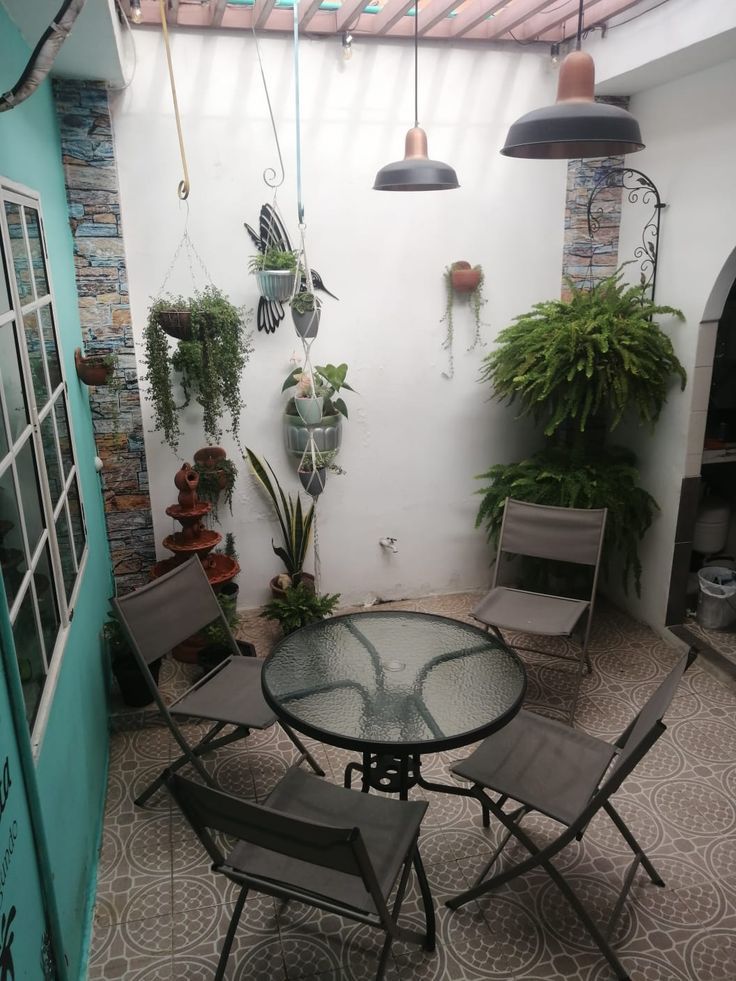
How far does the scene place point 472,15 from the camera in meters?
3.72

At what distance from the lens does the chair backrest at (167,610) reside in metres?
2.93

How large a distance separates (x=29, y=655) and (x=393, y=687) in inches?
47.6

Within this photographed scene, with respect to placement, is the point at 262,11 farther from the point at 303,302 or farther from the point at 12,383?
the point at 12,383

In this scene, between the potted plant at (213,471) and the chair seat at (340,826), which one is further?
the potted plant at (213,471)

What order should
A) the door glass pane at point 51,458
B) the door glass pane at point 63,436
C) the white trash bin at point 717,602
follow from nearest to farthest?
the door glass pane at point 51,458
the door glass pane at point 63,436
the white trash bin at point 717,602

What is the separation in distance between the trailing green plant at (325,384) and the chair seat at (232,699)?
1543mm

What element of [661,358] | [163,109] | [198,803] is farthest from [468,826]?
[163,109]

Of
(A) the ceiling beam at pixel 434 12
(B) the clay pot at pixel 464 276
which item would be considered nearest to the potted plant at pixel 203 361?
(B) the clay pot at pixel 464 276

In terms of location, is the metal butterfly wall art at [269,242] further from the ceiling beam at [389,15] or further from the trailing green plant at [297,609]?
the trailing green plant at [297,609]

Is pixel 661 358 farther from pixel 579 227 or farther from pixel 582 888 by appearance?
pixel 582 888

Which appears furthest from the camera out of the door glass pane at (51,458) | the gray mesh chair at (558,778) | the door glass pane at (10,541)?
the door glass pane at (51,458)

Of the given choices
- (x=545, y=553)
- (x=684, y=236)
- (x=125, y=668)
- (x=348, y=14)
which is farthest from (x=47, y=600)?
(x=684, y=236)

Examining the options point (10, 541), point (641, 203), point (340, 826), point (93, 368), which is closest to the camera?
point (10, 541)

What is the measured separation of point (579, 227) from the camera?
175 inches
